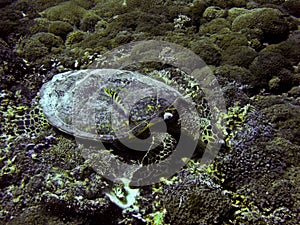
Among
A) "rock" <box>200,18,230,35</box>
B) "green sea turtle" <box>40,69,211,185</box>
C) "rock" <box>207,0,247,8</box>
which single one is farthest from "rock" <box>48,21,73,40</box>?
"rock" <box>207,0,247,8</box>

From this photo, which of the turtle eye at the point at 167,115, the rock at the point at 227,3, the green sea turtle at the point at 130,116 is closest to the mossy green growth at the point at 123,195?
the green sea turtle at the point at 130,116

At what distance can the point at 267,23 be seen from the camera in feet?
16.6

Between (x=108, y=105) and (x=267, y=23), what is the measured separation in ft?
11.5

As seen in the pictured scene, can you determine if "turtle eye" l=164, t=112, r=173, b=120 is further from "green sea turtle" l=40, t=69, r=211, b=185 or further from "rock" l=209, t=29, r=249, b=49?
"rock" l=209, t=29, r=249, b=49

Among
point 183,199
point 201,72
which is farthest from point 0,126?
point 201,72

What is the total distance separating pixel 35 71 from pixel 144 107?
Answer: 7.61 ft

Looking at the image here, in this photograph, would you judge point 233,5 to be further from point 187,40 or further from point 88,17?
point 88,17

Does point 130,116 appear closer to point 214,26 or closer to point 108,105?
point 108,105

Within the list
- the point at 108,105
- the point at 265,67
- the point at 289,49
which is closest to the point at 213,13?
the point at 289,49

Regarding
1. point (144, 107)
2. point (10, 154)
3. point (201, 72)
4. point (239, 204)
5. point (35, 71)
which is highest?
point (201, 72)

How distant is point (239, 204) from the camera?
10.0 ft

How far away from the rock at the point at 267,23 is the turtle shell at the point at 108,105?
239 centimetres

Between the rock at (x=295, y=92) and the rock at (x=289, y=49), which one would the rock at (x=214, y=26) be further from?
the rock at (x=295, y=92)

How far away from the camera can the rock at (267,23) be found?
5.00 metres
